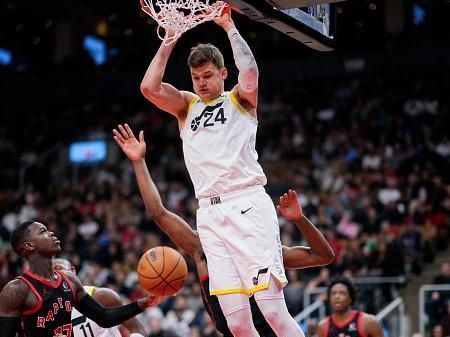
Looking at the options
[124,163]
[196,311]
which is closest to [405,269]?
[196,311]

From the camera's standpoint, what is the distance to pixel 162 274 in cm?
634

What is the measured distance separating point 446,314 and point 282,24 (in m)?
7.62

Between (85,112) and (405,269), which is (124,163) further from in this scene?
(405,269)

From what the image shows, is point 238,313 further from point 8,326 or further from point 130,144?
point 8,326

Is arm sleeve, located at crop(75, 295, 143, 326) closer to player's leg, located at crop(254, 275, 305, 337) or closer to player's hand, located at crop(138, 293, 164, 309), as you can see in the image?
player's hand, located at crop(138, 293, 164, 309)

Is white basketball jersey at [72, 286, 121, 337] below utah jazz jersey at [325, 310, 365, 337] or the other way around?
the other way around

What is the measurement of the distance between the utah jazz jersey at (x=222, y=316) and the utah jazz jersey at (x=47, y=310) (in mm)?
1030

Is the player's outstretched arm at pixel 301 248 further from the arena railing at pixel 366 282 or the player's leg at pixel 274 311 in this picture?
the arena railing at pixel 366 282

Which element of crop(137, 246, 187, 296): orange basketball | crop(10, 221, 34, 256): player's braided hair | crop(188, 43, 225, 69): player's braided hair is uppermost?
crop(188, 43, 225, 69): player's braided hair

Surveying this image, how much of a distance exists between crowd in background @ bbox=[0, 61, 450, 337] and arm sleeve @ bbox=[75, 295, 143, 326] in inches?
280

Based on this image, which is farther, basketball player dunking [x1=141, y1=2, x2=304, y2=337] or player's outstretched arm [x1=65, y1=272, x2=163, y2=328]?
player's outstretched arm [x1=65, y1=272, x2=163, y2=328]

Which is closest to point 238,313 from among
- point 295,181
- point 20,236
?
point 20,236

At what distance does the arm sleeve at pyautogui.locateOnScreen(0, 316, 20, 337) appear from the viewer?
589 cm

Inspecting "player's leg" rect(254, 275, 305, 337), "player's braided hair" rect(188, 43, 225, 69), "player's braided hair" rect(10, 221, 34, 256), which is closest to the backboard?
"player's braided hair" rect(188, 43, 225, 69)
